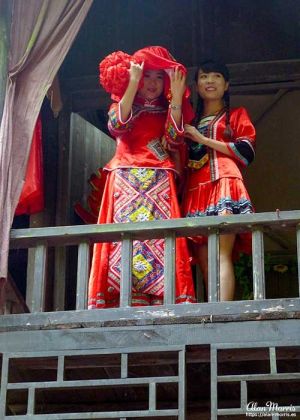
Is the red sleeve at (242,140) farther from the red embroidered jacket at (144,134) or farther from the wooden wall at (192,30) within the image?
the wooden wall at (192,30)

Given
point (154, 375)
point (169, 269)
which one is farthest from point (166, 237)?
point (154, 375)

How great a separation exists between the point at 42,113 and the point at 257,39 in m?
1.72

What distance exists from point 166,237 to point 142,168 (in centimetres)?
80

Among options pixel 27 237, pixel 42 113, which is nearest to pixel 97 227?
pixel 27 237

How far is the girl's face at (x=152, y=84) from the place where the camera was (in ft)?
25.4

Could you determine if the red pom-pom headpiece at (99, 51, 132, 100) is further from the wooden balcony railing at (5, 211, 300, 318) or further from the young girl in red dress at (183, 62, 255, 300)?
the wooden balcony railing at (5, 211, 300, 318)

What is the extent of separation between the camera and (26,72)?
735cm

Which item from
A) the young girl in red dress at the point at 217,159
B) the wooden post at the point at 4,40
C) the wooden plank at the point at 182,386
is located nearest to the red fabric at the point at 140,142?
the young girl in red dress at the point at 217,159

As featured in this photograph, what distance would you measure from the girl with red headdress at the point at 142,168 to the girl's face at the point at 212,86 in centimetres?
21

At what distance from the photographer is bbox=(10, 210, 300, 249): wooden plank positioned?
6.71 meters

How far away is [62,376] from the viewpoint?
6.59 meters

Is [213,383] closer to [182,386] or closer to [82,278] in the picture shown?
[182,386]

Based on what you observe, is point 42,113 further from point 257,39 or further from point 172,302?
point 172,302

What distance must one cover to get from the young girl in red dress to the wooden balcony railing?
469 mm
